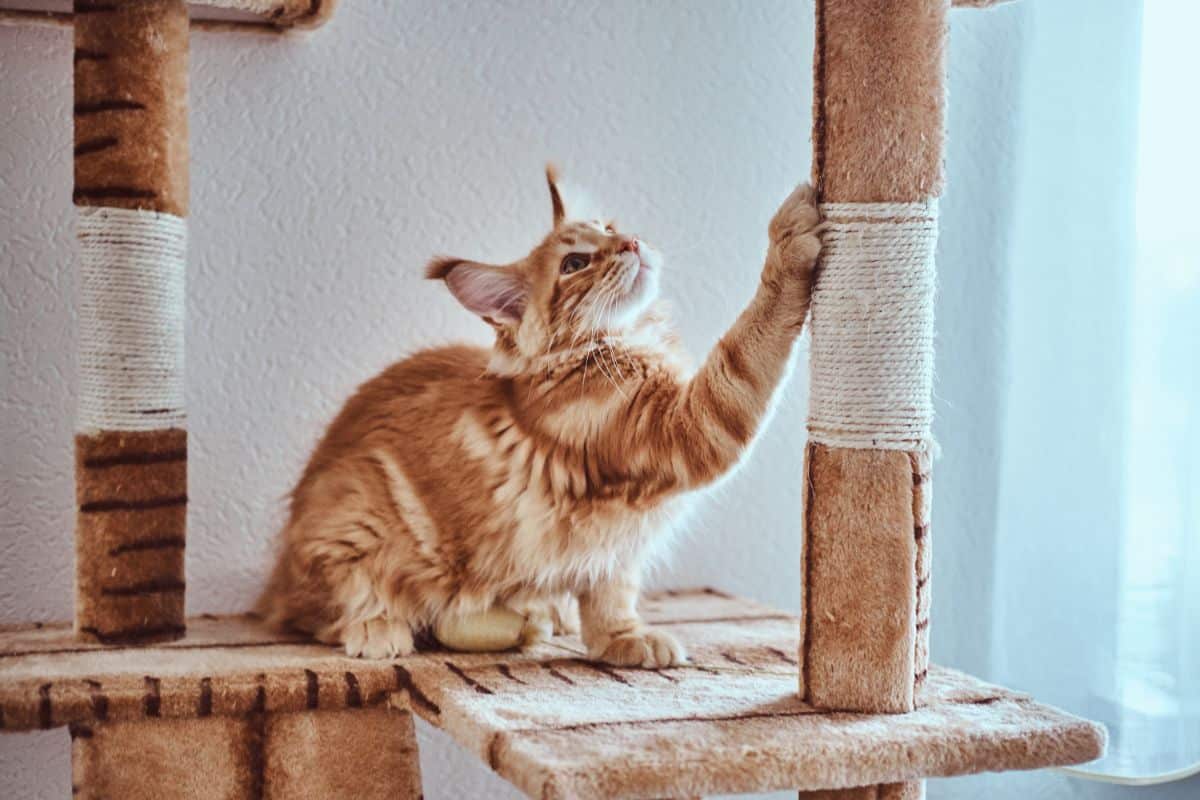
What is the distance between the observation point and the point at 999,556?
5.59 feet

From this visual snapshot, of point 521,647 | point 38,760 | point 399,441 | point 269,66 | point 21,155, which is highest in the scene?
point 269,66

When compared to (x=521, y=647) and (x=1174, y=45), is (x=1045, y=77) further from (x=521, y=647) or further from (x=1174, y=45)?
(x=521, y=647)

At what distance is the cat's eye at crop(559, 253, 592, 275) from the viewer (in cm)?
131

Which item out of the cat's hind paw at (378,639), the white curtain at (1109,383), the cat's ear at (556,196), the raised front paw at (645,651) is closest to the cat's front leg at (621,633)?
the raised front paw at (645,651)

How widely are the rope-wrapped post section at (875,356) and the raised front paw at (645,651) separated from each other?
22 centimetres

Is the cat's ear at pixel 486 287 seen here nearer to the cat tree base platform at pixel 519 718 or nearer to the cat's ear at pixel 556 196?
the cat's ear at pixel 556 196

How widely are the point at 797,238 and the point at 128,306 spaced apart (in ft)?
2.57

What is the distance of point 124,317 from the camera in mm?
1309

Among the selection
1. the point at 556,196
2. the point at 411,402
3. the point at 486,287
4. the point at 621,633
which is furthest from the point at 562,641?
the point at 556,196

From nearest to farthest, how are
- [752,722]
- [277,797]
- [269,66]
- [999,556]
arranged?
[752,722], [277,797], [269,66], [999,556]

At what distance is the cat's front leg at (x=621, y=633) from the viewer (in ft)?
4.01

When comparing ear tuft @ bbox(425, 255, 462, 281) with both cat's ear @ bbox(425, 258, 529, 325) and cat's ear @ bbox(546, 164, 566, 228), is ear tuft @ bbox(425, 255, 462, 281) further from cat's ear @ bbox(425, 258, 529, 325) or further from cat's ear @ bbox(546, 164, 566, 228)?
cat's ear @ bbox(546, 164, 566, 228)

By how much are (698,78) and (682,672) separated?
995 mm

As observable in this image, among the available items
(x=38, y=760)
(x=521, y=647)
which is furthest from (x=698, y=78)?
(x=38, y=760)
